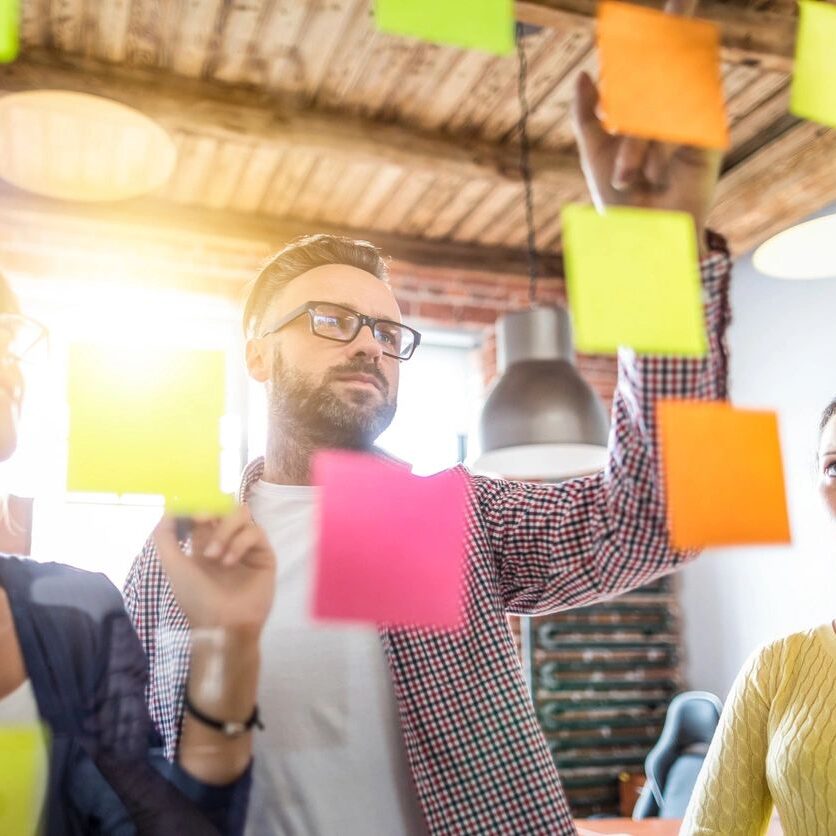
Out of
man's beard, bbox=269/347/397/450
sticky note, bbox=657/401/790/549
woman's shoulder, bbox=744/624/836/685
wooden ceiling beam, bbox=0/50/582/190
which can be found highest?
wooden ceiling beam, bbox=0/50/582/190

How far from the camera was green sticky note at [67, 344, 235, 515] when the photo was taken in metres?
0.36

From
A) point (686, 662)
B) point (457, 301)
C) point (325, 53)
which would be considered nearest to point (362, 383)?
point (325, 53)

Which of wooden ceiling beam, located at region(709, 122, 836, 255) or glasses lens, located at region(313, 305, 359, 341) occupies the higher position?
wooden ceiling beam, located at region(709, 122, 836, 255)

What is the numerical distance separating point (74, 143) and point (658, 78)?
1.52 meters

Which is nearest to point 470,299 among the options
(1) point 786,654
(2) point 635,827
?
(2) point 635,827

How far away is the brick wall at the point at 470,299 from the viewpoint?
271cm

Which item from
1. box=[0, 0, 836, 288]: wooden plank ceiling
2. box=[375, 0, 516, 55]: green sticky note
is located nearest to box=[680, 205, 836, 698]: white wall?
box=[0, 0, 836, 288]: wooden plank ceiling

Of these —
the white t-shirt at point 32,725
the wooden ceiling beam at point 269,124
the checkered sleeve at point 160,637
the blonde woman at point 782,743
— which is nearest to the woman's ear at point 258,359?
the checkered sleeve at point 160,637

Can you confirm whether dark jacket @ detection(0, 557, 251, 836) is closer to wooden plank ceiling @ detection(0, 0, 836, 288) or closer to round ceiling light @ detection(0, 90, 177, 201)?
round ceiling light @ detection(0, 90, 177, 201)

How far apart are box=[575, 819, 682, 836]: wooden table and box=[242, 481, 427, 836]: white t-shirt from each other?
1115mm

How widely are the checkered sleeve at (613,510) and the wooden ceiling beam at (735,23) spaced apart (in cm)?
106

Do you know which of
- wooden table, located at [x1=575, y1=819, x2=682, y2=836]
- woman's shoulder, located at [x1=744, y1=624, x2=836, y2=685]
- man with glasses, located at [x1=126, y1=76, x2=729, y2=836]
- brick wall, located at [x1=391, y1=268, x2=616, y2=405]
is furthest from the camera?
brick wall, located at [x1=391, y1=268, x2=616, y2=405]

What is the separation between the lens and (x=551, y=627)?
319cm

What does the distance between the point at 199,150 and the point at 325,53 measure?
56 cm
